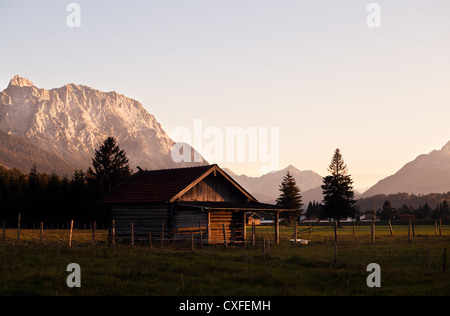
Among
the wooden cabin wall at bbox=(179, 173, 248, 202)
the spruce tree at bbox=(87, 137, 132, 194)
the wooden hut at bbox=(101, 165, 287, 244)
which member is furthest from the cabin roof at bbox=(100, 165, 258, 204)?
the spruce tree at bbox=(87, 137, 132, 194)

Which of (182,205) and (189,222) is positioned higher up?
(182,205)

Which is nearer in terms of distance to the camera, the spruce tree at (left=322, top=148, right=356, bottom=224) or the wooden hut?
the wooden hut

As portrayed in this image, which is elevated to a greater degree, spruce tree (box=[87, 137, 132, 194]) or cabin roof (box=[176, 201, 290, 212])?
spruce tree (box=[87, 137, 132, 194])

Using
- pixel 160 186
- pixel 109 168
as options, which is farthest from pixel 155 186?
pixel 109 168

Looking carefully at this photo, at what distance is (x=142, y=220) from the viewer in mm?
37656

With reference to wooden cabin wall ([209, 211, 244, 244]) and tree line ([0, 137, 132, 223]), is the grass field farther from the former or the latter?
tree line ([0, 137, 132, 223])

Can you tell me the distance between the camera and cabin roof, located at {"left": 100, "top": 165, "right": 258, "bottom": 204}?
36.3m

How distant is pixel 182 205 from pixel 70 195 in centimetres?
4987

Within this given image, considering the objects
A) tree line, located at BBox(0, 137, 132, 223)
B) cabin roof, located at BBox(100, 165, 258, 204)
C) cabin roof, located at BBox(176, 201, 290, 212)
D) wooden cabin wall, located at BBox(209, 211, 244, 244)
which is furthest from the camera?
tree line, located at BBox(0, 137, 132, 223)

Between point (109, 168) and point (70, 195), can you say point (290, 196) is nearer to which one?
point (109, 168)
